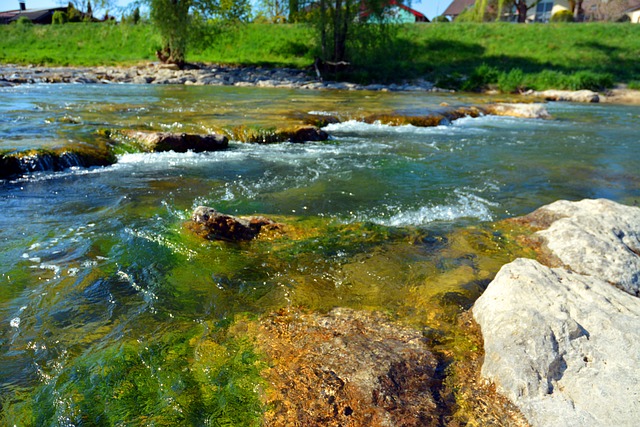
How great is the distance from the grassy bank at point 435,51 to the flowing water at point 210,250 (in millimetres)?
19865

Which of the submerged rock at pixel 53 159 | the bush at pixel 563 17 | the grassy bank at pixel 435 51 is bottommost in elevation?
the submerged rock at pixel 53 159

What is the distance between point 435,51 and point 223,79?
1790cm

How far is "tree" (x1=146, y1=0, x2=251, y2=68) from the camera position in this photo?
2752 centimetres

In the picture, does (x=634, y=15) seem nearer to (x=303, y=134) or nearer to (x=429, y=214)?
(x=303, y=134)

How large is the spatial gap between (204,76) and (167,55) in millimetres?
5843

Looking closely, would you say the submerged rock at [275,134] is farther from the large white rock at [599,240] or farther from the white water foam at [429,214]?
the large white rock at [599,240]

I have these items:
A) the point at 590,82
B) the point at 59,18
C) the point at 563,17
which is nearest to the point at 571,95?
the point at 590,82

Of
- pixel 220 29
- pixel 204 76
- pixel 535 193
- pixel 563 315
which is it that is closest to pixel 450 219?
pixel 535 193

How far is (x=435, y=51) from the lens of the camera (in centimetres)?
3625

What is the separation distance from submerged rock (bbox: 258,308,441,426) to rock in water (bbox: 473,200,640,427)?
52 centimetres

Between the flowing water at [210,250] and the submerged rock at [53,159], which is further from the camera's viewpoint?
the submerged rock at [53,159]

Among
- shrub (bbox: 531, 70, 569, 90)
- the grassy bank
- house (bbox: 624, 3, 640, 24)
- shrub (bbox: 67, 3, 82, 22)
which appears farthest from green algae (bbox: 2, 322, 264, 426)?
house (bbox: 624, 3, 640, 24)

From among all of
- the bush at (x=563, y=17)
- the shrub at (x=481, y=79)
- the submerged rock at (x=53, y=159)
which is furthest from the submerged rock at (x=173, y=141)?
the bush at (x=563, y=17)

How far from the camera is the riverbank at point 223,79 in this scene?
80.6 ft
